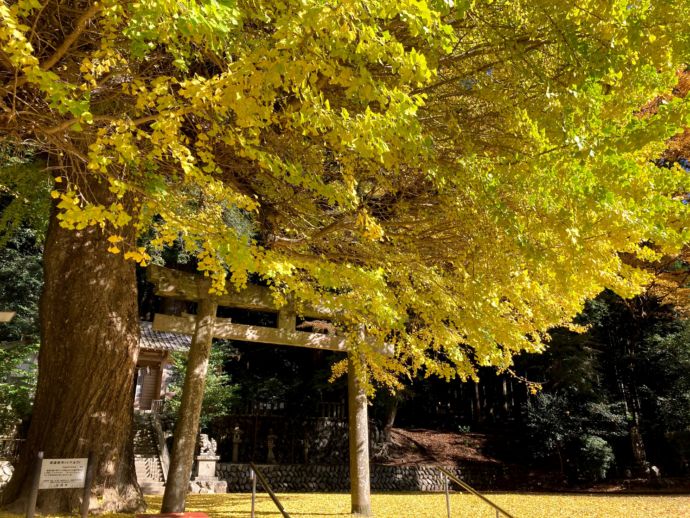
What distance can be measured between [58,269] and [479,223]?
15.0ft

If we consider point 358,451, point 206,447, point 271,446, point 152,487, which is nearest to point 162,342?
point 271,446

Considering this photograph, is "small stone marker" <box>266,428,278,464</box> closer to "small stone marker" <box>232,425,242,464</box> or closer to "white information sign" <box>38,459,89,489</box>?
"small stone marker" <box>232,425,242,464</box>

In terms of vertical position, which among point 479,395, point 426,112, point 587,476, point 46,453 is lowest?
point 587,476

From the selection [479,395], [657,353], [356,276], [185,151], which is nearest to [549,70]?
[356,276]

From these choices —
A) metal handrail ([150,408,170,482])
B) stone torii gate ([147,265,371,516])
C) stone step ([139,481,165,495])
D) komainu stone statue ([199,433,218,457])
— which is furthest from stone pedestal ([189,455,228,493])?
stone torii gate ([147,265,371,516])

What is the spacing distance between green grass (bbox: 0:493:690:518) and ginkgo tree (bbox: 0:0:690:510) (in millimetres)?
3012

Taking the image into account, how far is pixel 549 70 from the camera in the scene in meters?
4.55

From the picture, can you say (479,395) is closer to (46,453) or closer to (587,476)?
(587,476)

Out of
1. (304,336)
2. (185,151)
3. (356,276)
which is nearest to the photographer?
(185,151)

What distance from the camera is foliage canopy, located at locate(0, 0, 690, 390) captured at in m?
2.78

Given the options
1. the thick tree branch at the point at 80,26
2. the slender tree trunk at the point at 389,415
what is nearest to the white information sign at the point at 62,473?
the thick tree branch at the point at 80,26

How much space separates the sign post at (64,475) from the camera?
4125 millimetres

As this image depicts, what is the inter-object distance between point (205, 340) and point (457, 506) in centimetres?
630

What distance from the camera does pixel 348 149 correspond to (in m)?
3.94
